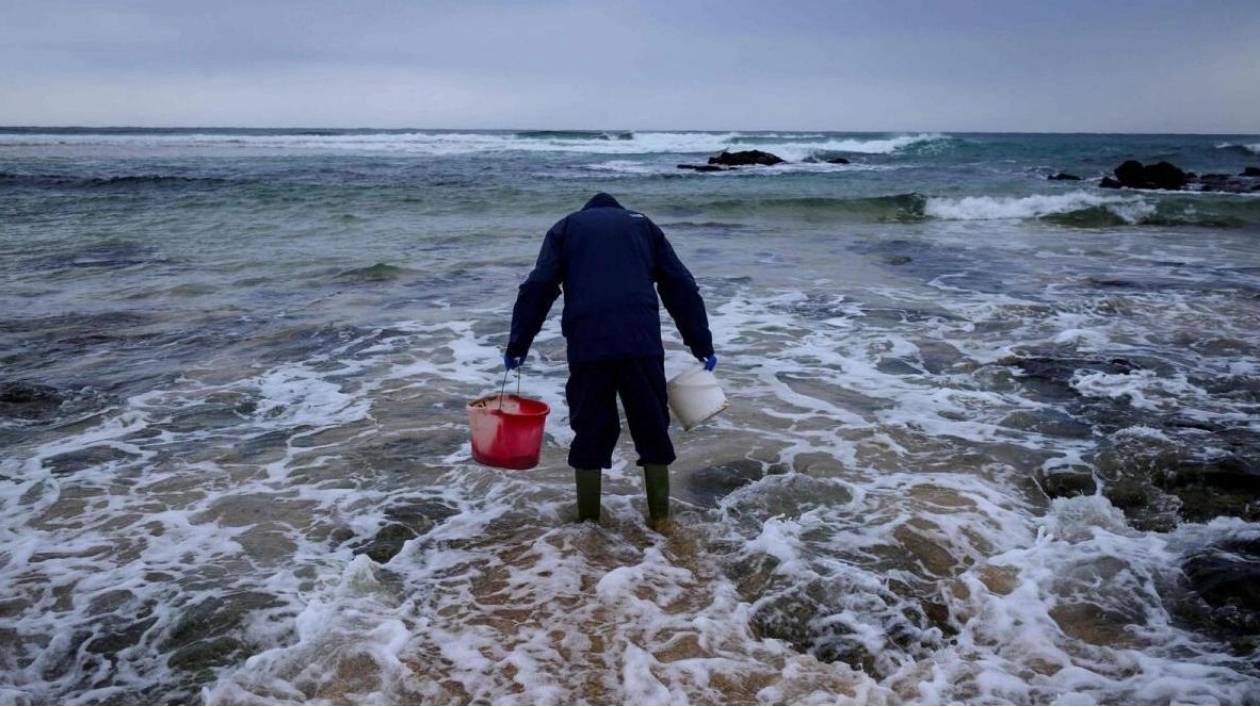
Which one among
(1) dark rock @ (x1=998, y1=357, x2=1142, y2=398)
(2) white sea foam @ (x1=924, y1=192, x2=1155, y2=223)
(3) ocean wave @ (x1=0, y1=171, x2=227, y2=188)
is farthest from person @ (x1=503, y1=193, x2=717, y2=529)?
(3) ocean wave @ (x1=0, y1=171, x2=227, y2=188)

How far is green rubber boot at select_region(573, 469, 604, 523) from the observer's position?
4.71 meters

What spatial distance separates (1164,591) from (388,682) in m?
3.51

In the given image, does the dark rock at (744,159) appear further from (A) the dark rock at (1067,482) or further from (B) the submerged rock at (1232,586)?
(B) the submerged rock at (1232,586)

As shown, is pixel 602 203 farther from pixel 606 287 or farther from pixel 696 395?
pixel 696 395

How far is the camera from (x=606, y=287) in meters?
4.29

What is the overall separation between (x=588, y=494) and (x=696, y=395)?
802 mm

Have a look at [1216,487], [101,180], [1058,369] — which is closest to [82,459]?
[1216,487]

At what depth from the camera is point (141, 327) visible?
925 centimetres

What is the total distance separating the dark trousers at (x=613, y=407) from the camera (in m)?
4.39

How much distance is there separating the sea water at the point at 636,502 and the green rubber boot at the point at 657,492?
0.19 meters

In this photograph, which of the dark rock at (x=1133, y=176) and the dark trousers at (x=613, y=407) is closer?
the dark trousers at (x=613, y=407)

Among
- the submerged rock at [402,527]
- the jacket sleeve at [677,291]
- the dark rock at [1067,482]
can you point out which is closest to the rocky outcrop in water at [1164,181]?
the dark rock at [1067,482]

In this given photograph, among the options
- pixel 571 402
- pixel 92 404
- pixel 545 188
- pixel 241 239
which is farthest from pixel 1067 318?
pixel 545 188

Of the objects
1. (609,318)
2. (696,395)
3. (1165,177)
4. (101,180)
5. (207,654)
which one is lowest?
(207,654)
